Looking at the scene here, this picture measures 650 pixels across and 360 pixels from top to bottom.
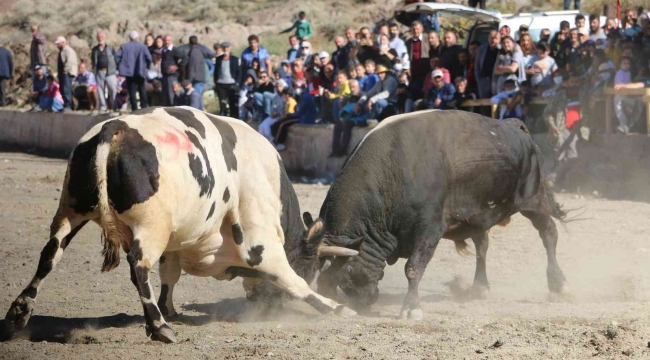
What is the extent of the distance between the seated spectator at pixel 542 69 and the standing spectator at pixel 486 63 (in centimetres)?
59

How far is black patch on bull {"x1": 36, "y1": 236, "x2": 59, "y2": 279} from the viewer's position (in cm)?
675

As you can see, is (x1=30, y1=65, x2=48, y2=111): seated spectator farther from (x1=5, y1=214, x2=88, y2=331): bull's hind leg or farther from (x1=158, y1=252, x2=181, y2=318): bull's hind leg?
(x1=5, y1=214, x2=88, y2=331): bull's hind leg

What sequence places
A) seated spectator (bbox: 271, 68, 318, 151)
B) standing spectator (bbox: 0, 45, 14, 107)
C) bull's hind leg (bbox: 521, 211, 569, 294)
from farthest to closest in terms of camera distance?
standing spectator (bbox: 0, 45, 14, 107) → seated spectator (bbox: 271, 68, 318, 151) → bull's hind leg (bbox: 521, 211, 569, 294)

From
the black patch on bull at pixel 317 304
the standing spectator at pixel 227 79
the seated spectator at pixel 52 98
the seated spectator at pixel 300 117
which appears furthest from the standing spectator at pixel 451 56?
the seated spectator at pixel 52 98

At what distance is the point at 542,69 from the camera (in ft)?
48.3

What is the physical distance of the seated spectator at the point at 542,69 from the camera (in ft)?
48.0

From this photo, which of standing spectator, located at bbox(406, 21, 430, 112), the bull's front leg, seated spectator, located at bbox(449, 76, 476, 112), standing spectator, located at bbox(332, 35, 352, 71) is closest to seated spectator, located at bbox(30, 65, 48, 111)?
standing spectator, located at bbox(332, 35, 352, 71)

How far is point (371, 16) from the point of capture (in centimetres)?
3450

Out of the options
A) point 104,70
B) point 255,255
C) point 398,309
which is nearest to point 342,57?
point 104,70

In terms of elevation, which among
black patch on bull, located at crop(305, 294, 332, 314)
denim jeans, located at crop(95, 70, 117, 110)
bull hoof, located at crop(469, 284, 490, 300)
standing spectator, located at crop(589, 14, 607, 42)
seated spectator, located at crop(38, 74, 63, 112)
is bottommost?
seated spectator, located at crop(38, 74, 63, 112)

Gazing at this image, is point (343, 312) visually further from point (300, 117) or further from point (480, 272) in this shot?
point (300, 117)

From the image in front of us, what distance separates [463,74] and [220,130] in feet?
30.0

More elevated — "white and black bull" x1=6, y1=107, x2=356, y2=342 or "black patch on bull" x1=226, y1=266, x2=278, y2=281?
"white and black bull" x1=6, y1=107, x2=356, y2=342

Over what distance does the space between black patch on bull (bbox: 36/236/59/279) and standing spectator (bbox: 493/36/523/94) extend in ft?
30.7
